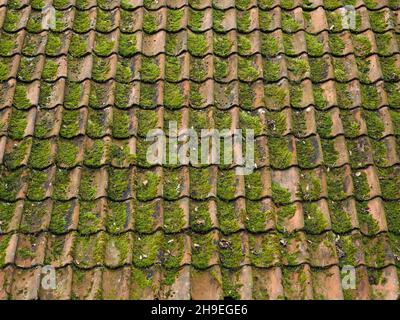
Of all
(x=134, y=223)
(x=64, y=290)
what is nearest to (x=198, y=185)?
(x=134, y=223)

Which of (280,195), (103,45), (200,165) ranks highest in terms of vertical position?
(103,45)

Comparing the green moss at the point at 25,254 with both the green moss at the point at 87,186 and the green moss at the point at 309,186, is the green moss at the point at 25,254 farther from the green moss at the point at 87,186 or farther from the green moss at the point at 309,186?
the green moss at the point at 309,186

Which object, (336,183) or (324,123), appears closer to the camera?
(336,183)

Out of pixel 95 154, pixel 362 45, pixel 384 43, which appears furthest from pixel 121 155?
pixel 384 43

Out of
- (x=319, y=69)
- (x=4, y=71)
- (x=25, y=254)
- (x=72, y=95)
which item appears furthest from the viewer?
(x=319, y=69)

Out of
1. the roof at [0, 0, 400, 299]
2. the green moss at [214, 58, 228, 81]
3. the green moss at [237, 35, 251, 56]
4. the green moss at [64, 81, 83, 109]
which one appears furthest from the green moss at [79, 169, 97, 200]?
the green moss at [237, 35, 251, 56]

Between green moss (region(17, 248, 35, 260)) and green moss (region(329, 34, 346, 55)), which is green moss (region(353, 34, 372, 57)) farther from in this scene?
green moss (region(17, 248, 35, 260))

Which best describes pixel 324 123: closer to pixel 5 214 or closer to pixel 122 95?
pixel 122 95

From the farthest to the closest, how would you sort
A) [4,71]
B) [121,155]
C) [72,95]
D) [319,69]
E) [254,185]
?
[319,69] → [4,71] → [72,95] → [121,155] → [254,185]
